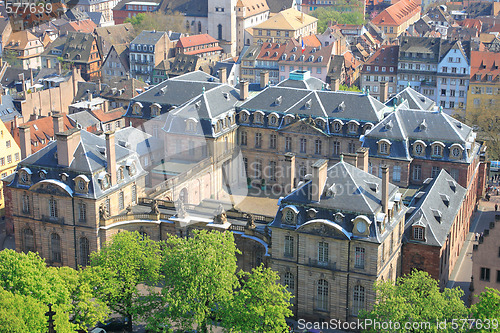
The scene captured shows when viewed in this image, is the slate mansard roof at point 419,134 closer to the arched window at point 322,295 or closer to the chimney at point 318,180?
the chimney at point 318,180

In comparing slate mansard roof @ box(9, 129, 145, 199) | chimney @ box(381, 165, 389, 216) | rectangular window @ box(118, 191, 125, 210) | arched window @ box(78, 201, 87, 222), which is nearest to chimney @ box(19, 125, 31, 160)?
slate mansard roof @ box(9, 129, 145, 199)

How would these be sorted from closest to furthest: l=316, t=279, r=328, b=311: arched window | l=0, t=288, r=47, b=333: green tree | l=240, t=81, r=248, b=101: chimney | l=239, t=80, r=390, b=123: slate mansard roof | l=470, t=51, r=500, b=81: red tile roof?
l=0, t=288, r=47, b=333: green tree → l=316, t=279, r=328, b=311: arched window → l=239, t=80, r=390, b=123: slate mansard roof → l=240, t=81, r=248, b=101: chimney → l=470, t=51, r=500, b=81: red tile roof

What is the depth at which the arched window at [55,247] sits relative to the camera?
3511 inches

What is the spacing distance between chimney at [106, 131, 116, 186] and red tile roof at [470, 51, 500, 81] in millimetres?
92396

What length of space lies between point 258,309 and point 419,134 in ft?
139

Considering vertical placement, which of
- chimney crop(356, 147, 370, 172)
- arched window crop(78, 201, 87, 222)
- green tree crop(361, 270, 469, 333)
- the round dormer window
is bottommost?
green tree crop(361, 270, 469, 333)

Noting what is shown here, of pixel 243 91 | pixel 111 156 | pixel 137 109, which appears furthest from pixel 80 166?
pixel 243 91

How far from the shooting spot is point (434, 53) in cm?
16200

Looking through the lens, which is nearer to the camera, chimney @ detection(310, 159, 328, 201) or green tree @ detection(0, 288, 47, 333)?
green tree @ detection(0, 288, 47, 333)

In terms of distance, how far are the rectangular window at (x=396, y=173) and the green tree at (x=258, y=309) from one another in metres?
35.3

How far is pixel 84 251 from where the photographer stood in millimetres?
88500

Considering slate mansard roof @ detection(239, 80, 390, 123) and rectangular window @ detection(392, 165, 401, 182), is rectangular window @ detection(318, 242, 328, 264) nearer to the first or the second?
rectangular window @ detection(392, 165, 401, 182)

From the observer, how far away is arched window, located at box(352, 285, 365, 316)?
7594 cm

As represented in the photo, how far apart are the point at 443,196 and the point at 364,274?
19.6m
